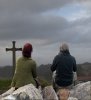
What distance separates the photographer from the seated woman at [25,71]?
14762 millimetres

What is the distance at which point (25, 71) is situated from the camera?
14844mm

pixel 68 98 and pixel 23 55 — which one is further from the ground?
pixel 23 55

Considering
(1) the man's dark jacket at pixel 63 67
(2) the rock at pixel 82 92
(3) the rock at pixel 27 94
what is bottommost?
(2) the rock at pixel 82 92

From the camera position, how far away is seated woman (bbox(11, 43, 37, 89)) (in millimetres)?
14762

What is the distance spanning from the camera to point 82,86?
1557cm

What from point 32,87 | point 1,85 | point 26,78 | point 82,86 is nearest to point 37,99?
point 32,87

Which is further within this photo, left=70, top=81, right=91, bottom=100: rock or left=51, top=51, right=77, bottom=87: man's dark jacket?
left=51, top=51, right=77, bottom=87: man's dark jacket

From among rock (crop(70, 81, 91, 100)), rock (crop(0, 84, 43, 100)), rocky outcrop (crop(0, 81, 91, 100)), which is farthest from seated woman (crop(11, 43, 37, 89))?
rock (crop(70, 81, 91, 100))

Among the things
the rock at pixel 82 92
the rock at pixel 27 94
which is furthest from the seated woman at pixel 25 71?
the rock at pixel 82 92

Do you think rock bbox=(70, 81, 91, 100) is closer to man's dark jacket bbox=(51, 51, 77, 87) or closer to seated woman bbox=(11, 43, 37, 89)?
man's dark jacket bbox=(51, 51, 77, 87)

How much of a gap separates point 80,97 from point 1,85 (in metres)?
14.0

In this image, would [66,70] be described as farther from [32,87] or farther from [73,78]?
[32,87]

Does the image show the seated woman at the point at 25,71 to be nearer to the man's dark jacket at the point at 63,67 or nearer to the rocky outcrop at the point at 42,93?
the rocky outcrop at the point at 42,93

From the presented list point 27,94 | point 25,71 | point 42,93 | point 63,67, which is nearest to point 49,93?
point 42,93
